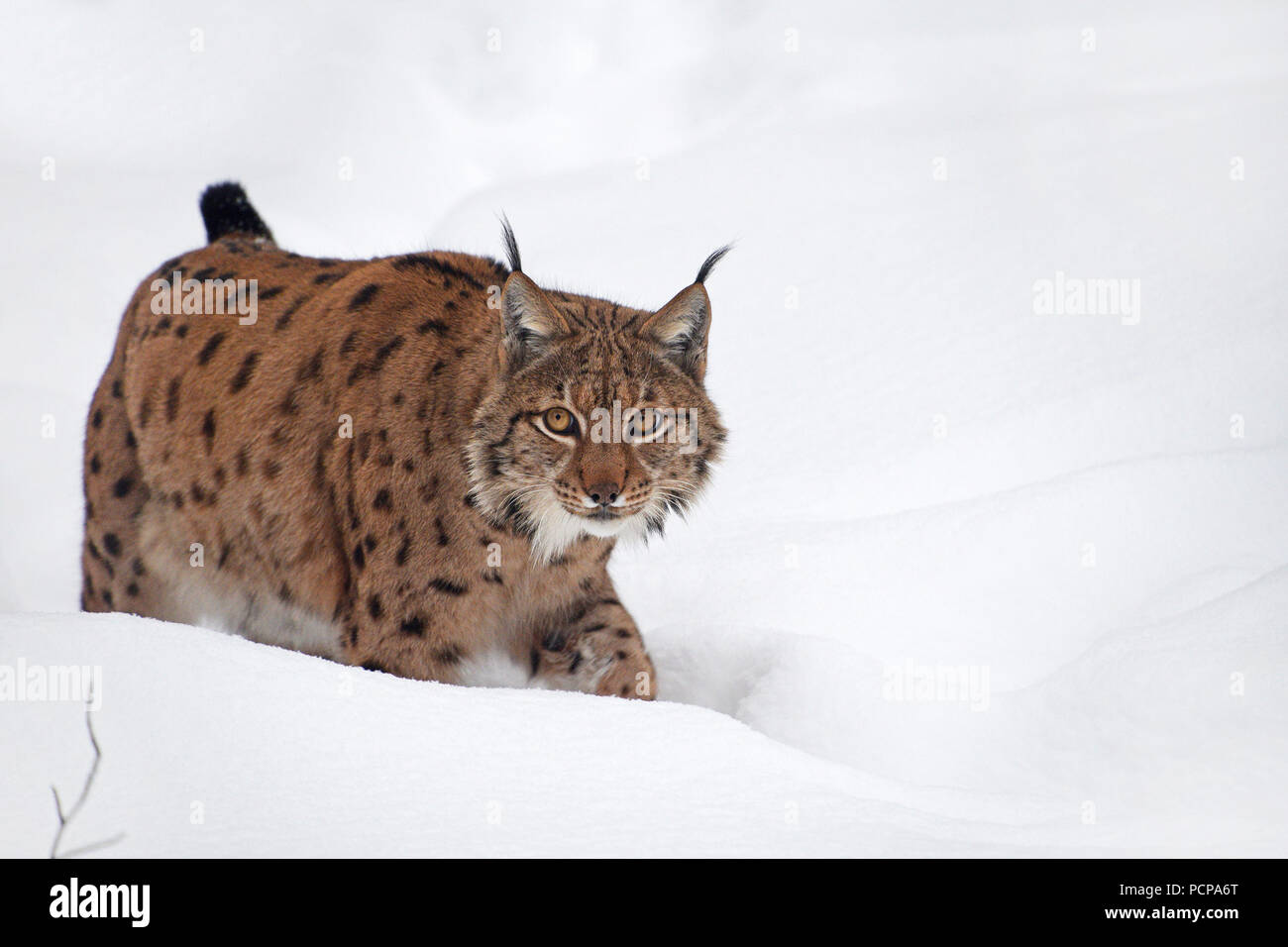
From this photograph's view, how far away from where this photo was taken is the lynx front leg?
4.67 metres

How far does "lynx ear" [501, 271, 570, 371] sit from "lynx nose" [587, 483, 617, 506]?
53cm

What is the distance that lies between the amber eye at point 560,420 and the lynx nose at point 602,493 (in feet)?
0.84

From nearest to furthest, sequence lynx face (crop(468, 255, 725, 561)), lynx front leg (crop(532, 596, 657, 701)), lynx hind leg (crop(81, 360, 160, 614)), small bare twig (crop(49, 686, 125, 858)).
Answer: small bare twig (crop(49, 686, 125, 858)) < lynx face (crop(468, 255, 725, 561)) < lynx front leg (crop(532, 596, 657, 701)) < lynx hind leg (crop(81, 360, 160, 614))

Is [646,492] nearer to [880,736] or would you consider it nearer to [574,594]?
[574,594]

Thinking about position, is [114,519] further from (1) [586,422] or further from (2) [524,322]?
(1) [586,422]

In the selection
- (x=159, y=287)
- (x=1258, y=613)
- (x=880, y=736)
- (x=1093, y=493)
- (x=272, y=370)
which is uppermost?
(x=159, y=287)

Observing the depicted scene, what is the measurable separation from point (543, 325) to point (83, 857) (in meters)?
2.29

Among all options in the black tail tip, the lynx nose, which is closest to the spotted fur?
the lynx nose

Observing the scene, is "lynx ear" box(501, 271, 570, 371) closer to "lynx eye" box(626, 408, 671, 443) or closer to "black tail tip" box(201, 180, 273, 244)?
"lynx eye" box(626, 408, 671, 443)

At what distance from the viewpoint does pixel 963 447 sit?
6.33 meters

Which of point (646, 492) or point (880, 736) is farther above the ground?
point (646, 492)

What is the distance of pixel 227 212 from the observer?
6.13 m

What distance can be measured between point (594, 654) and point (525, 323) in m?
1.18

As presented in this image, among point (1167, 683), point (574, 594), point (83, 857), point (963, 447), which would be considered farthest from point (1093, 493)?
point (83, 857)
